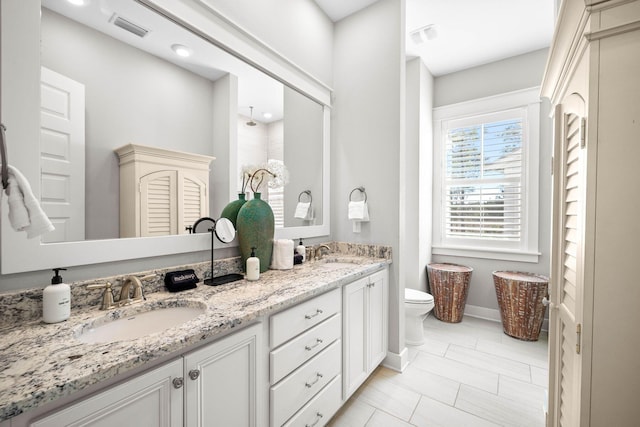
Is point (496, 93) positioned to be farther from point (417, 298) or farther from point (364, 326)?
point (364, 326)

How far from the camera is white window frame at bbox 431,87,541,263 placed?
2.97 meters

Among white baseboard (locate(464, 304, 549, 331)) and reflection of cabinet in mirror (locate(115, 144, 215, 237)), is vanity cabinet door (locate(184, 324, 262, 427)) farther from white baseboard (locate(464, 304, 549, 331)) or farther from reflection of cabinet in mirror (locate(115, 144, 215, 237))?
white baseboard (locate(464, 304, 549, 331))

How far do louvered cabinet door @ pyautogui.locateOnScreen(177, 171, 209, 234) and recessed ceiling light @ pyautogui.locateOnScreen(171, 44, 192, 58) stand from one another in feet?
2.00

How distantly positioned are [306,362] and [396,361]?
1.16 meters

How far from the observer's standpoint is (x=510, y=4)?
2348 mm

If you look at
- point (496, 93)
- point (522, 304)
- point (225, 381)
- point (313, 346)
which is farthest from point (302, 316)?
point (496, 93)

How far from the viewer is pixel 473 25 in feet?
8.55

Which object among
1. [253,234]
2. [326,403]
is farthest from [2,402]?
[326,403]

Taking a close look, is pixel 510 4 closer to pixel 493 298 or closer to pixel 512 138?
pixel 512 138

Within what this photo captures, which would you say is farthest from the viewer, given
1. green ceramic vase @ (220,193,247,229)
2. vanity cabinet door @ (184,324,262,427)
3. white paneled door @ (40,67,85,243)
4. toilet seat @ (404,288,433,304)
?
toilet seat @ (404,288,433,304)

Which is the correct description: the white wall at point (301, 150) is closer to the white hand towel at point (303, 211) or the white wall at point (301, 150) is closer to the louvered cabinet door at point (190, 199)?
the white hand towel at point (303, 211)

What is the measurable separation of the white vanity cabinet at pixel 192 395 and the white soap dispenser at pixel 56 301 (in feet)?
1.42

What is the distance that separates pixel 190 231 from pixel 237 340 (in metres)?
0.69

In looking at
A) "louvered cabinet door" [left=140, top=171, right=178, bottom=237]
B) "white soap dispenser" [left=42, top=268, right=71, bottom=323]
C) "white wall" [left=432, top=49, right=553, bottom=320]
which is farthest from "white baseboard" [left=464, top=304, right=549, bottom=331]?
"white soap dispenser" [left=42, top=268, right=71, bottom=323]
